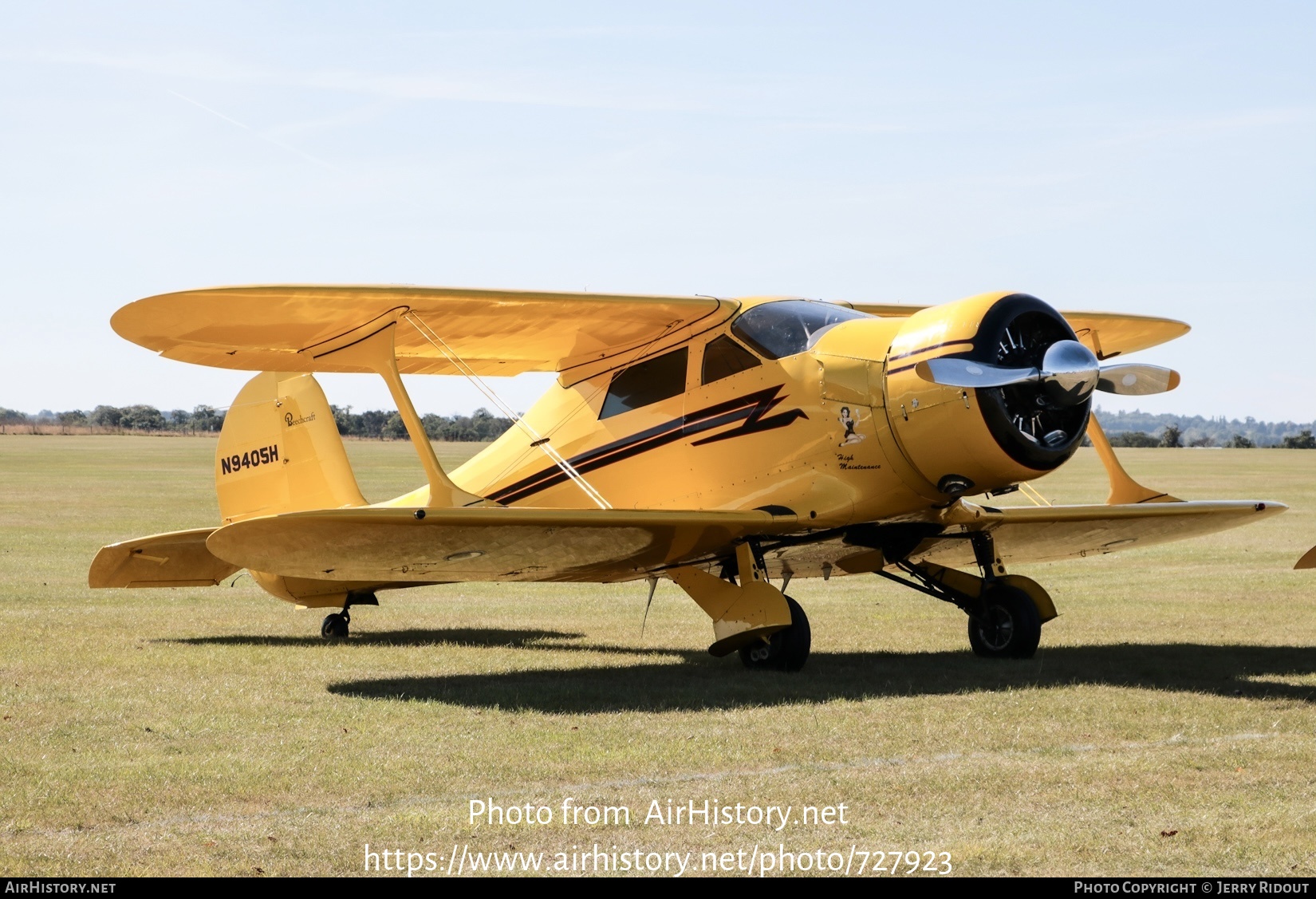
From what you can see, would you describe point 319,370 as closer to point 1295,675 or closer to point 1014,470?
point 1014,470

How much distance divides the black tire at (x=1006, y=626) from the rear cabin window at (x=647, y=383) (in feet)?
10.5

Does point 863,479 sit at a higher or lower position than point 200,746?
higher

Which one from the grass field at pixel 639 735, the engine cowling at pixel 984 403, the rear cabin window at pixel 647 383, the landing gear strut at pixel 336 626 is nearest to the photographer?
the grass field at pixel 639 735

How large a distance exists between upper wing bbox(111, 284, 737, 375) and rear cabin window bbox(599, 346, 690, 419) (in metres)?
0.19

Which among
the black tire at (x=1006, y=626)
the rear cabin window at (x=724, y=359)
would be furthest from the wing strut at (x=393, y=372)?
the black tire at (x=1006, y=626)

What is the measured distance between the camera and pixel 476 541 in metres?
9.65

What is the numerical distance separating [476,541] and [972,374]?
3651 mm

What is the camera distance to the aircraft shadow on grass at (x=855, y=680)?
30.2 ft

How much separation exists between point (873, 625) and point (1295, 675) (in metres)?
4.73

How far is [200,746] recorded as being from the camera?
757 centimetres

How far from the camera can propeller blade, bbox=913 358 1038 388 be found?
9.12 metres

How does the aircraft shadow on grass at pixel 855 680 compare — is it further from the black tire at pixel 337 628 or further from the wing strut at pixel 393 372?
the black tire at pixel 337 628

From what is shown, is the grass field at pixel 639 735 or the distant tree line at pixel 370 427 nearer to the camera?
the grass field at pixel 639 735

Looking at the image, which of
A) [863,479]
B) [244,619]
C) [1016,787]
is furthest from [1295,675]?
[244,619]
